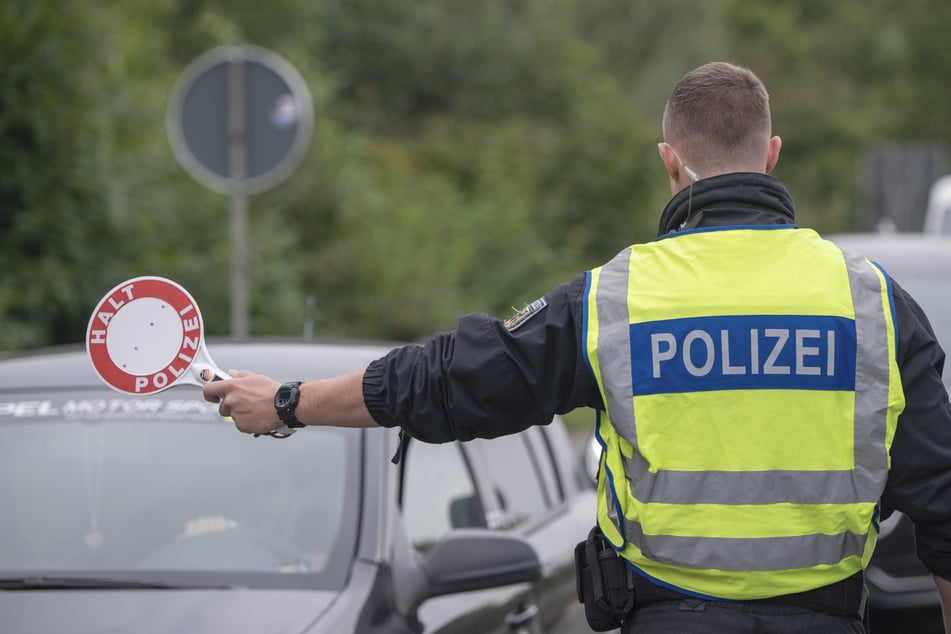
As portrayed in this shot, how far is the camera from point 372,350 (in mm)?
Answer: 4836

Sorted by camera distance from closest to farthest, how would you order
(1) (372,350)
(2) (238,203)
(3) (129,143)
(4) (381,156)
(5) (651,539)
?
1. (5) (651,539)
2. (1) (372,350)
3. (2) (238,203)
4. (3) (129,143)
5. (4) (381,156)

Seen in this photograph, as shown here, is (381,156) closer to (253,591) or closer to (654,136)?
(654,136)

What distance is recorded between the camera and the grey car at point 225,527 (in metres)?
3.71

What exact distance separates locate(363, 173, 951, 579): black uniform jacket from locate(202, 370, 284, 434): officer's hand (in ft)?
0.62

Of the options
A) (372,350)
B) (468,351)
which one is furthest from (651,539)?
(372,350)

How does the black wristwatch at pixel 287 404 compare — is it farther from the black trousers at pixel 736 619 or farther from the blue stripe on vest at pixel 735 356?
the black trousers at pixel 736 619

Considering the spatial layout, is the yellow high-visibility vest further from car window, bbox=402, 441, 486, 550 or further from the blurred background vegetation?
the blurred background vegetation

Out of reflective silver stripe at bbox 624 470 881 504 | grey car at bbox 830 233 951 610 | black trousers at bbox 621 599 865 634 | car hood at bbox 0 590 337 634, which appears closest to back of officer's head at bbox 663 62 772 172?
A: reflective silver stripe at bbox 624 470 881 504

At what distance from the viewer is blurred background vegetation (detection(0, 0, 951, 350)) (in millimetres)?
10883

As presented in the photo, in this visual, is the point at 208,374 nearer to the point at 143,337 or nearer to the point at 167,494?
the point at 143,337

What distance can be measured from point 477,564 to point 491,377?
3.70 ft

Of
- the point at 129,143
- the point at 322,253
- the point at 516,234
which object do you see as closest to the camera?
the point at 129,143

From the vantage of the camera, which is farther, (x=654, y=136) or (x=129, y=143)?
(x=654, y=136)

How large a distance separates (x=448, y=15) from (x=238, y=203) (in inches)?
862
